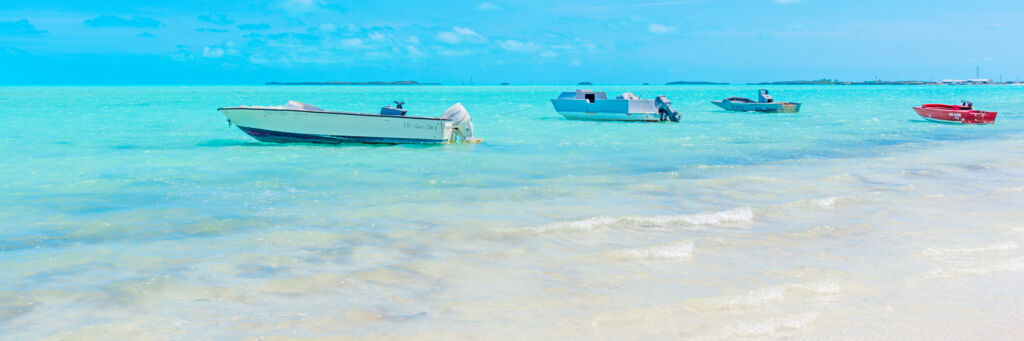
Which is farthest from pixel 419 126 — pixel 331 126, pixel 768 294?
pixel 768 294

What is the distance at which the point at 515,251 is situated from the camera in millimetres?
8172

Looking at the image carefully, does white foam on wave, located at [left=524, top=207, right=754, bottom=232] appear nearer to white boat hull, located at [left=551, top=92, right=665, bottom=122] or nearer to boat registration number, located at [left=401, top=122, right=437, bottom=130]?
boat registration number, located at [left=401, top=122, right=437, bottom=130]

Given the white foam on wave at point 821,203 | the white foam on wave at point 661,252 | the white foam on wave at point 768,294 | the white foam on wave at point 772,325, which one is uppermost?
the white foam on wave at point 821,203

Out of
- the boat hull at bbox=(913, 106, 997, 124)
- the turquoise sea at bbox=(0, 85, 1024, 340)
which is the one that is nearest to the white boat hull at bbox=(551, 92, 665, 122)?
the boat hull at bbox=(913, 106, 997, 124)

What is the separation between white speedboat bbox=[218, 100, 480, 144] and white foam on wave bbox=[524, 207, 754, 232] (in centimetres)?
1474

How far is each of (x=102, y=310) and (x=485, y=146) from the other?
62.7 ft

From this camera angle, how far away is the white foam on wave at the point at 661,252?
7781 millimetres

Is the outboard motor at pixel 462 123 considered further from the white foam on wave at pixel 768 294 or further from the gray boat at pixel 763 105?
the gray boat at pixel 763 105

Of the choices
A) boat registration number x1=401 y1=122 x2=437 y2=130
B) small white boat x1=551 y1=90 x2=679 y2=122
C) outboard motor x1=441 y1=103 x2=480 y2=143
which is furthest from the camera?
small white boat x1=551 y1=90 x2=679 y2=122

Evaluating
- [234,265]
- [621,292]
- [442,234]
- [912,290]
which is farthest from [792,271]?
[234,265]

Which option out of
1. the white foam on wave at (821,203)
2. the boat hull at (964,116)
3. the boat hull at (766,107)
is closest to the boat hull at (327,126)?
the white foam on wave at (821,203)

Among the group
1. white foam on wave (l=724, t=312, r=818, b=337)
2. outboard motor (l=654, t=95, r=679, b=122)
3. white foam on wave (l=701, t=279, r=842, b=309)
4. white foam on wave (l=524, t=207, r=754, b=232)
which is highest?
outboard motor (l=654, t=95, r=679, b=122)

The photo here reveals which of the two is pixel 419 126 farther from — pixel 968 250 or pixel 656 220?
pixel 968 250

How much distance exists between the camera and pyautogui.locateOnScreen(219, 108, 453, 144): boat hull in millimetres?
23672
